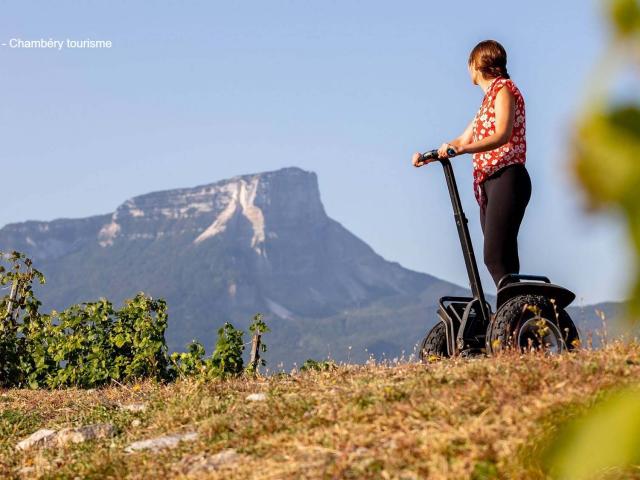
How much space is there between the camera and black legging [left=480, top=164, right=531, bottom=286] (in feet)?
24.8

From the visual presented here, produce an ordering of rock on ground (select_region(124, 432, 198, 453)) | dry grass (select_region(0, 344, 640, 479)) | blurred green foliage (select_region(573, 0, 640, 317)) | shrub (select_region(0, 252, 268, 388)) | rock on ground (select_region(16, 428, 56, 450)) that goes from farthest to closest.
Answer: shrub (select_region(0, 252, 268, 388))
rock on ground (select_region(16, 428, 56, 450))
rock on ground (select_region(124, 432, 198, 453))
dry grass (select_region(0, 344, 640, 479))
blurred green foliage (select_region(573, 0, 640, 317))

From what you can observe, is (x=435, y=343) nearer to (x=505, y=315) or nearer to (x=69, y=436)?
(x=505, y=315)

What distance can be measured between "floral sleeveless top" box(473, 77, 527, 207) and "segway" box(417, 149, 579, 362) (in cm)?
31

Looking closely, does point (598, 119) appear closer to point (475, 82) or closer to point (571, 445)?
point (571, 445)

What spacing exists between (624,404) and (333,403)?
592cm

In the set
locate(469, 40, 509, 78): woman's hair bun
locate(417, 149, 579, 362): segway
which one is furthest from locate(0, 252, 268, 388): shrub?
locate(469, 40, 509, 78): woman's hair bun

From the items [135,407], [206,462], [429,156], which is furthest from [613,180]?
[135,407]

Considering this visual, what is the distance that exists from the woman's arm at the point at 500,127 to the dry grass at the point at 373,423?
5.39 feet

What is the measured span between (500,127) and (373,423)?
9.17 feet

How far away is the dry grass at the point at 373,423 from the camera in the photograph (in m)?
4.99

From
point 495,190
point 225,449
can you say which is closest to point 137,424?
point 225,449

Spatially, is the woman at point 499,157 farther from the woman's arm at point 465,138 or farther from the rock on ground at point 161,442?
the rock on ground at point 161,442

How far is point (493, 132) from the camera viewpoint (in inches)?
299

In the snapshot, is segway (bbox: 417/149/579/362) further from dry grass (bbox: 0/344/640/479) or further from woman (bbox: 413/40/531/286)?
dry grass (bbox: 0/344/640/479)
